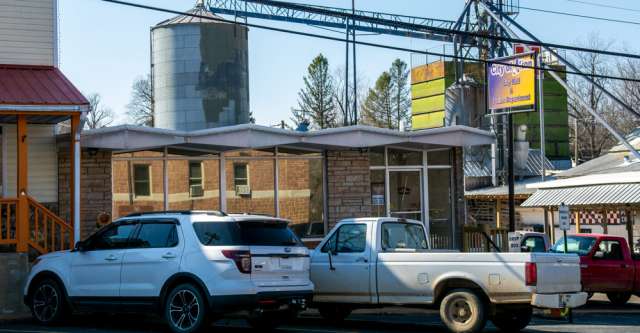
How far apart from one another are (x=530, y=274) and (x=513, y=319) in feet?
5.37

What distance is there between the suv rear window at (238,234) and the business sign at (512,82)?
35.9ft

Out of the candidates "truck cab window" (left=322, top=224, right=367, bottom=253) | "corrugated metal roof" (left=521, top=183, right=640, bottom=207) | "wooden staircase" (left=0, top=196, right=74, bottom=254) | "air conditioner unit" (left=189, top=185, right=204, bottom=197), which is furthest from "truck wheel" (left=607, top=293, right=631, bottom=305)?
"wooden staircase" (left=0, top=196, right=74, bottom=254)

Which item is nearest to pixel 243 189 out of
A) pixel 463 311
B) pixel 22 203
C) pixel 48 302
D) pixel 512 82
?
pixel 22 203

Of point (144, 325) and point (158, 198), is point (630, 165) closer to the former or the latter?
point (158, 198)

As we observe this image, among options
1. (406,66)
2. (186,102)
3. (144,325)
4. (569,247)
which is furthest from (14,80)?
(406,66)

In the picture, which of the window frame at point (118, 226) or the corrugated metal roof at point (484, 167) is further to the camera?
the corrugated metal roof at point (484, 167)

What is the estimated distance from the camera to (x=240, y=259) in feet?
40.6

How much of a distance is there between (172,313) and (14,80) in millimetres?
8019

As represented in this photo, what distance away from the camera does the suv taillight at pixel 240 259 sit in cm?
1234

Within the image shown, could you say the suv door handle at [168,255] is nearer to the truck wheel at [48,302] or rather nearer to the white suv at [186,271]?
the white suv at [186,271]

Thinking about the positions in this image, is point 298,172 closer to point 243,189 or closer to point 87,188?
point 243,189

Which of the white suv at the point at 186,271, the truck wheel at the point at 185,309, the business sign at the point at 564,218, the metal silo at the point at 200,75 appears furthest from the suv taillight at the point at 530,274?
the metal silo at the point at 200,75

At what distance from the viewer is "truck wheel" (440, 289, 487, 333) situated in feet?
42.2

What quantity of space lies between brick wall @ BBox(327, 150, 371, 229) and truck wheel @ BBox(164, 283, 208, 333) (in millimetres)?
8895
